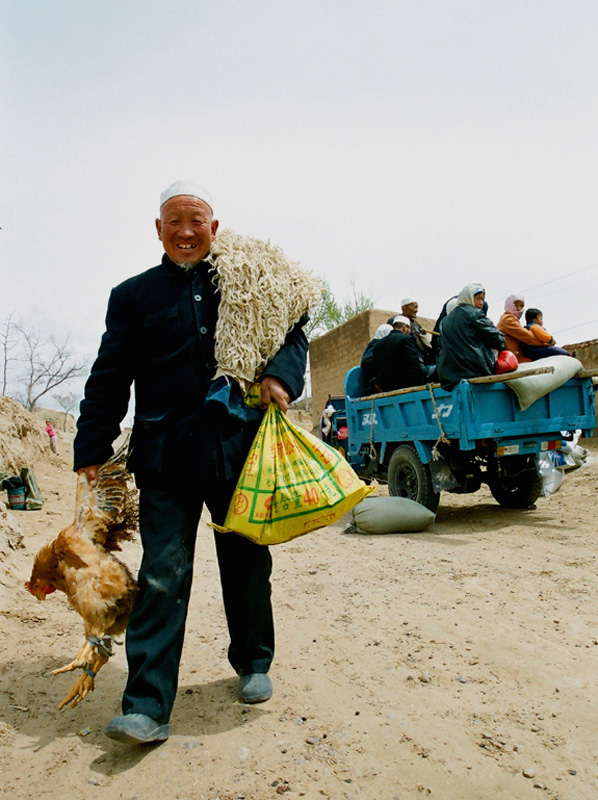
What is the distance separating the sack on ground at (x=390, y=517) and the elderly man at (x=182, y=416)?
3.61 m

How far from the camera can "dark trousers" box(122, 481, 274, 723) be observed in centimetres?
207

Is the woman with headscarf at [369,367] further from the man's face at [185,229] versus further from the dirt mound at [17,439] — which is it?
the man's face at [185,229]

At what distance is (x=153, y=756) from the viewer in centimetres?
199

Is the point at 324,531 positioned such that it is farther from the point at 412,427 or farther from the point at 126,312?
the point at 126,312

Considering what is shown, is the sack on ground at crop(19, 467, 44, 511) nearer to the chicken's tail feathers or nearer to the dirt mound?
the dirt mound

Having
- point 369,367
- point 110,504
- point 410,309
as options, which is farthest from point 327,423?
point 110,504

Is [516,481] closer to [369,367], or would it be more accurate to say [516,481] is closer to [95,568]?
[369,367]

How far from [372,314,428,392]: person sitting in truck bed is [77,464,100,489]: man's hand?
17.6ft

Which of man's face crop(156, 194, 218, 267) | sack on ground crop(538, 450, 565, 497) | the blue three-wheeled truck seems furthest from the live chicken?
sack on ground crop(538, 450, 565, 497)

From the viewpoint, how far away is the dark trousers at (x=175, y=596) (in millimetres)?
2072

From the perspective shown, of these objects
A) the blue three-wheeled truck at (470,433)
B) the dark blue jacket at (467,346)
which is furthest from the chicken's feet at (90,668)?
the dark blue jacket at (467,346)

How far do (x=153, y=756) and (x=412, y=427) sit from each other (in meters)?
5.11

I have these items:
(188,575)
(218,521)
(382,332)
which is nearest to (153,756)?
(188,575)

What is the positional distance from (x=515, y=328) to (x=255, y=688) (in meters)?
5.95
